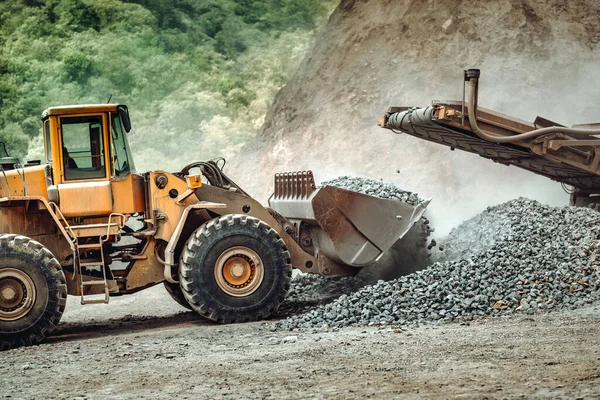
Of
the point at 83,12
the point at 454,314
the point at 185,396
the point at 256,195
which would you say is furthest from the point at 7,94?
the point at 185,396

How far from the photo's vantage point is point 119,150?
8.80m

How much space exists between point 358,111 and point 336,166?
61.7 inches

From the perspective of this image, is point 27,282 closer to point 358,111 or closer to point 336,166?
point 336,166

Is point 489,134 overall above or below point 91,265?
above

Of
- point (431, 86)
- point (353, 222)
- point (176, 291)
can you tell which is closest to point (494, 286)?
point (353, 222)

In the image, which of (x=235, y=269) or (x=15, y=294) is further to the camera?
(x=235, y=269)

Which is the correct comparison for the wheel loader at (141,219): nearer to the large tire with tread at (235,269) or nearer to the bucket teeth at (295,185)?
the large tire with tread at (235,269)

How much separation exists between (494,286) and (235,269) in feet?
8.72


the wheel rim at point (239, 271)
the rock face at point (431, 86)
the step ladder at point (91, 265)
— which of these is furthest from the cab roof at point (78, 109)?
the rock face at point (431, 86)

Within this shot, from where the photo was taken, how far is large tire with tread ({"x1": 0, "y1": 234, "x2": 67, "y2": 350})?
7.99m

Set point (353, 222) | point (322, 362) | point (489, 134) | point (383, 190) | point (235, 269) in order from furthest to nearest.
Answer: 1. point (383, 190)
2. point (489, 134)
3. point (353, 222)
4. point (235, 269)
5. point (322, 362)

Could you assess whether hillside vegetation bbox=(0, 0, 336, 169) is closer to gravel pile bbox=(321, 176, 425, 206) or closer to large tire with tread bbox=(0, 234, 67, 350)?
gravel pile bbox=(321, 176, 425, 206)

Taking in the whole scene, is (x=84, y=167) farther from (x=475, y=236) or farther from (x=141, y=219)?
(x=475, y=236)

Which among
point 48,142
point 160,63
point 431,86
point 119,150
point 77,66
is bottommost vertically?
point 119,150
